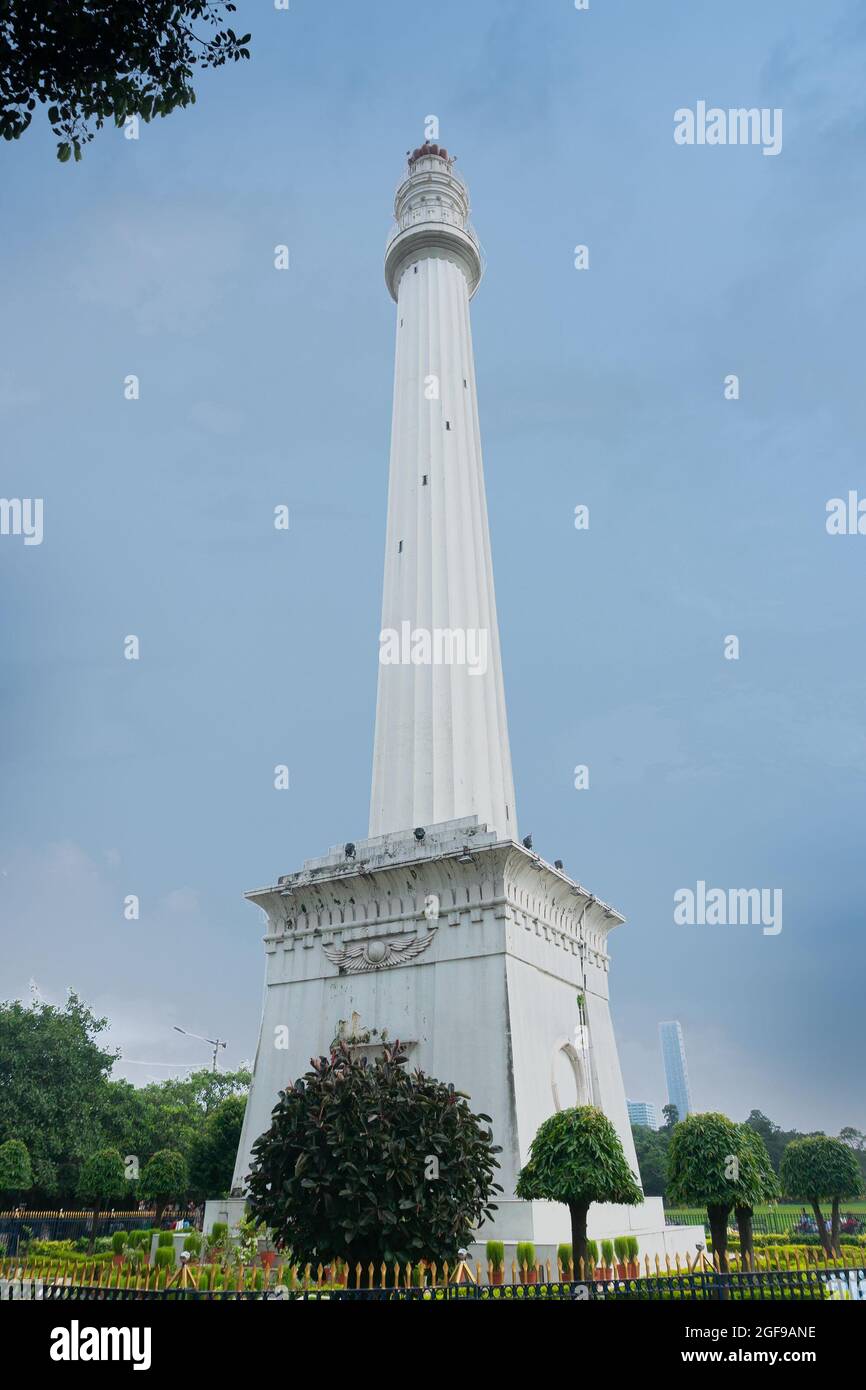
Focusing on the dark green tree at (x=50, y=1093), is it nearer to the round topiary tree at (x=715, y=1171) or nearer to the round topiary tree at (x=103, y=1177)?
the round topiary tree at (x=103, y=1177)

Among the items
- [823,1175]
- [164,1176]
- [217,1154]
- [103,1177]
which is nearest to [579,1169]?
[823,1175]

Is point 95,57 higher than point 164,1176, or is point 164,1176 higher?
point 95,57

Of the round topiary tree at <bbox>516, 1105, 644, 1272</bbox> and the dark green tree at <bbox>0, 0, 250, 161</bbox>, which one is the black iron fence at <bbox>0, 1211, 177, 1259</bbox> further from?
the dark green tree at <bbox>0, 0, 250, 161</bbox>

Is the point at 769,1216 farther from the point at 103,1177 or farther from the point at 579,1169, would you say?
the point at 579,1169

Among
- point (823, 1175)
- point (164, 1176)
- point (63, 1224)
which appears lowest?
point (63, 1224)

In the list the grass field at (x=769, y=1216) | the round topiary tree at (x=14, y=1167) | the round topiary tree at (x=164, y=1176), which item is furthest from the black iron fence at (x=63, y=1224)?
the grass field at (x=769, y=1216)

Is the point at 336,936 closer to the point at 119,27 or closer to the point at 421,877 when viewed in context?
the point at 421,877
